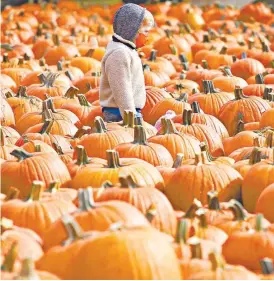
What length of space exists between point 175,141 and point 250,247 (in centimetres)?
206

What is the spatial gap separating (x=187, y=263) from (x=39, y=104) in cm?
441

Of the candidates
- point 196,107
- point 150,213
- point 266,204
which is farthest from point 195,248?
point 196,107

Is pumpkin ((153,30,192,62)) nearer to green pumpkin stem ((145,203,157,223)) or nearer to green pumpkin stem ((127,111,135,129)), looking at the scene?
green pumpkin stem ((127,111,135,129))

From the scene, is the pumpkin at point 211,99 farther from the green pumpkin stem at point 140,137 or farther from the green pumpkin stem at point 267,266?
the green pumpkin stem at point 267,266

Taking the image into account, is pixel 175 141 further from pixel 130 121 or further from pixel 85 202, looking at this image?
pixel 85 202

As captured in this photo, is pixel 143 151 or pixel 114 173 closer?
pixel 114 173

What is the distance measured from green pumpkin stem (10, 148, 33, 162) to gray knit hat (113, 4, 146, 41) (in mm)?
1867

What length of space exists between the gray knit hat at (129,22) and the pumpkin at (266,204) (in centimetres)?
233

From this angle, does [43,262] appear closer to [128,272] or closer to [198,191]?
[128,272]

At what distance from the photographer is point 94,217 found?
3.94 metres

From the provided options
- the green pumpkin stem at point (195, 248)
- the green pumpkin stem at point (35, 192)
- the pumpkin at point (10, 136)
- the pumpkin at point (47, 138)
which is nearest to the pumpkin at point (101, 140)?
the pumpkin at point (47, 138)

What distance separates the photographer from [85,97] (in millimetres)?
7961

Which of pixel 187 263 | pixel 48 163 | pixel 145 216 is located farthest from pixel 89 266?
pixel 48 163

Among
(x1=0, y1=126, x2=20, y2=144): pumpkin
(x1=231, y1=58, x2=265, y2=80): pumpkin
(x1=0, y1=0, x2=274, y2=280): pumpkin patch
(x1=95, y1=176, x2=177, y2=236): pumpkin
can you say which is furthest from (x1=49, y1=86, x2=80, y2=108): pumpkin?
(x1=95, y1=176, x2=177, y2=236): pumpkin
